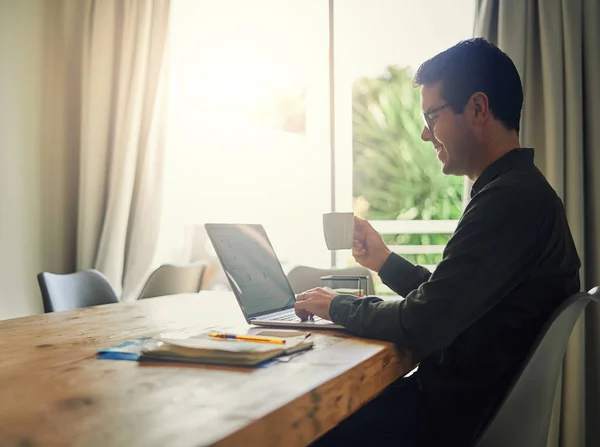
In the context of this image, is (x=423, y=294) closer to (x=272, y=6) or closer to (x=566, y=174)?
(x=566, y=174)

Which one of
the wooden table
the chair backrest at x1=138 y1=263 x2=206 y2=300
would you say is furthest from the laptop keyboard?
the chair backrest at x1=138 y1=263 x2=206 y2=300

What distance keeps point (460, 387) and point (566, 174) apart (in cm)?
187

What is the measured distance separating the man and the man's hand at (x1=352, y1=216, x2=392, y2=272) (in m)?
0.30

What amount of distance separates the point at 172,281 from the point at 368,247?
5.14ft

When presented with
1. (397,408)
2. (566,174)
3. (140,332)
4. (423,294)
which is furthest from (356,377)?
(566,174)

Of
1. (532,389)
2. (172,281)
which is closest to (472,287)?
(532,389)

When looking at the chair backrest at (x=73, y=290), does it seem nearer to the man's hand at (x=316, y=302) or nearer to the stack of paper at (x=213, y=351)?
the man's hand at (x=316, y=302)

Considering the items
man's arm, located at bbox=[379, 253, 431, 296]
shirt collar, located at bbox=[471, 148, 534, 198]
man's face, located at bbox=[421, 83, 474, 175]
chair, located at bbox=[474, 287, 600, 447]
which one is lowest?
chair, located at bbox=[474, 287, 600, 447]

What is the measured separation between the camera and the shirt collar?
1.44 m

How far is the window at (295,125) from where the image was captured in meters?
3.70

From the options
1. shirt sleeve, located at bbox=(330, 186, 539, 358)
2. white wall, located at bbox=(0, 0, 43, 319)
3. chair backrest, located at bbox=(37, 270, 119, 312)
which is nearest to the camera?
shirt sleeve, located at bbox=(330, 186, 539, 358)

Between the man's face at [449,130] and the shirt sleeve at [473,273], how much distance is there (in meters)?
0.28

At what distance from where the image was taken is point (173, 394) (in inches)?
33.3

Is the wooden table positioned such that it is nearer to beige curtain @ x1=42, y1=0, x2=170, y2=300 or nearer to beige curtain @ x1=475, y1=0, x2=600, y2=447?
beige curtain @ x1=475, y1=0, x2=600, y2=447
